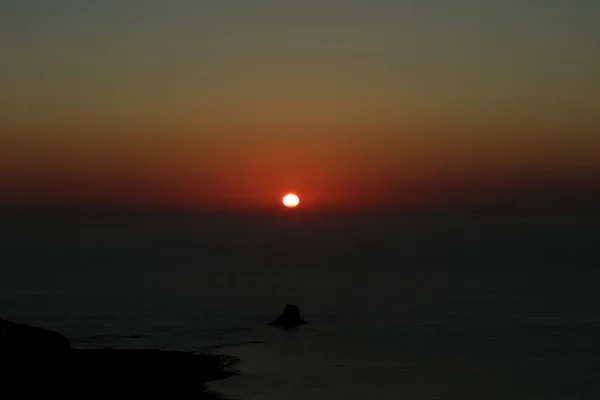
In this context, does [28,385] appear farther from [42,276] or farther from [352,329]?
[42,276]

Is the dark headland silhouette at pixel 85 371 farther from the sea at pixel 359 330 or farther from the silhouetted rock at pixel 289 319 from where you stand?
the silhouetted rock at pixel 289 319

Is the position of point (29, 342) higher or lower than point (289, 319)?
higher

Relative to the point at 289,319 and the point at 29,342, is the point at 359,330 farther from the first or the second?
the point at 29,342

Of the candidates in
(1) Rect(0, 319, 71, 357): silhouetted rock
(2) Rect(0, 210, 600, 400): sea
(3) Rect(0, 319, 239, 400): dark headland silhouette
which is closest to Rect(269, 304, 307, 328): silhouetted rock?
(2) Rect(0, 210, 600, 400): sea

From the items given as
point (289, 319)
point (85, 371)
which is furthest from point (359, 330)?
point (85, 371)

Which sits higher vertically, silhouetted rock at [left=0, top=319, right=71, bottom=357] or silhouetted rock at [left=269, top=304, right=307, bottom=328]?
silhouetted rock at [left=0, top=319, right=71, bottom=357]

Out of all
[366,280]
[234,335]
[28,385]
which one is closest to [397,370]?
[234,335]

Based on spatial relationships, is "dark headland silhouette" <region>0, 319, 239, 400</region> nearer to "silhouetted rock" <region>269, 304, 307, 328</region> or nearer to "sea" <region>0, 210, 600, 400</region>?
"sea" <region>0, 210, 600, 400</region>

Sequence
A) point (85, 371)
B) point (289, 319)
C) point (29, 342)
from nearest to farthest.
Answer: point (29, 342) → point (85, 371) → point (289, 319)

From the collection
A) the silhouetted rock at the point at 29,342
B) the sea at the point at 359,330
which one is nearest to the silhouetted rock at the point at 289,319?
the sea at the point at 359,330
